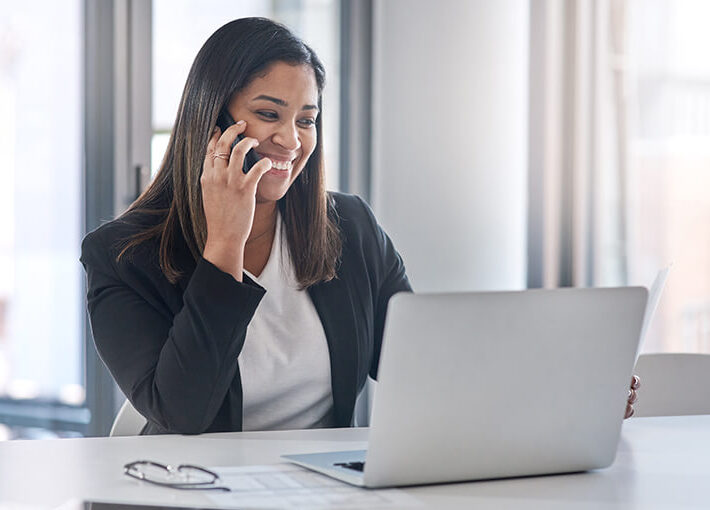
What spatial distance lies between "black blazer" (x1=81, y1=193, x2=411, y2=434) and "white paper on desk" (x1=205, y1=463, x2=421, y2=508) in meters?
0.29

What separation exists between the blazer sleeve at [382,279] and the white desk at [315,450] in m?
0.39

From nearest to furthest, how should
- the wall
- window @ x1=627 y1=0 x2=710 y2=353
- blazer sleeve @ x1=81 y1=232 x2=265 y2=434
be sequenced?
1. blazer sleeve @ x1=81 y1=232 x2=265 y2=434
2. window @ x1=627 y1=0 x2=710 y2=353
3. the wall

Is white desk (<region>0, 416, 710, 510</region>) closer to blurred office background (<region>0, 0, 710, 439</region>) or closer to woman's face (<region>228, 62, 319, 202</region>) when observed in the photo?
woman's face (<region>228, 62, 319, 202</region>)

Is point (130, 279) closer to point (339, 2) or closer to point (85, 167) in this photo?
point (85, 167)

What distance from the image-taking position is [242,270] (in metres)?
1.40

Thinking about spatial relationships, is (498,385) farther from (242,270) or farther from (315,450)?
(242,270)

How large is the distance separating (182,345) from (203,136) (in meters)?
0.39

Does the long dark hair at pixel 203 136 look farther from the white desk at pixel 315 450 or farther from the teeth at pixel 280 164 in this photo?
the white desk at pixel 315 450

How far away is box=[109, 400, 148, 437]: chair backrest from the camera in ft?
4.85

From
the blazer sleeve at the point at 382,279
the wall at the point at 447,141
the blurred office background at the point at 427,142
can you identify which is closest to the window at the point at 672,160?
the blurred office background at the point at 427,142

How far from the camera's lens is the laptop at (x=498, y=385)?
91cm

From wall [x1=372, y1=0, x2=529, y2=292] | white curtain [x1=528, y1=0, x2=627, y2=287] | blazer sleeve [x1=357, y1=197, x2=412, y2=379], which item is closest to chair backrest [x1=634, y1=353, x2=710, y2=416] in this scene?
blazer sleeve [x1=357, y1=197, x2=412, y2=379]

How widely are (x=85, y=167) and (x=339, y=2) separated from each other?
4.45 feet

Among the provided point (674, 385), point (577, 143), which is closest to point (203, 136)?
point (674, 385)
